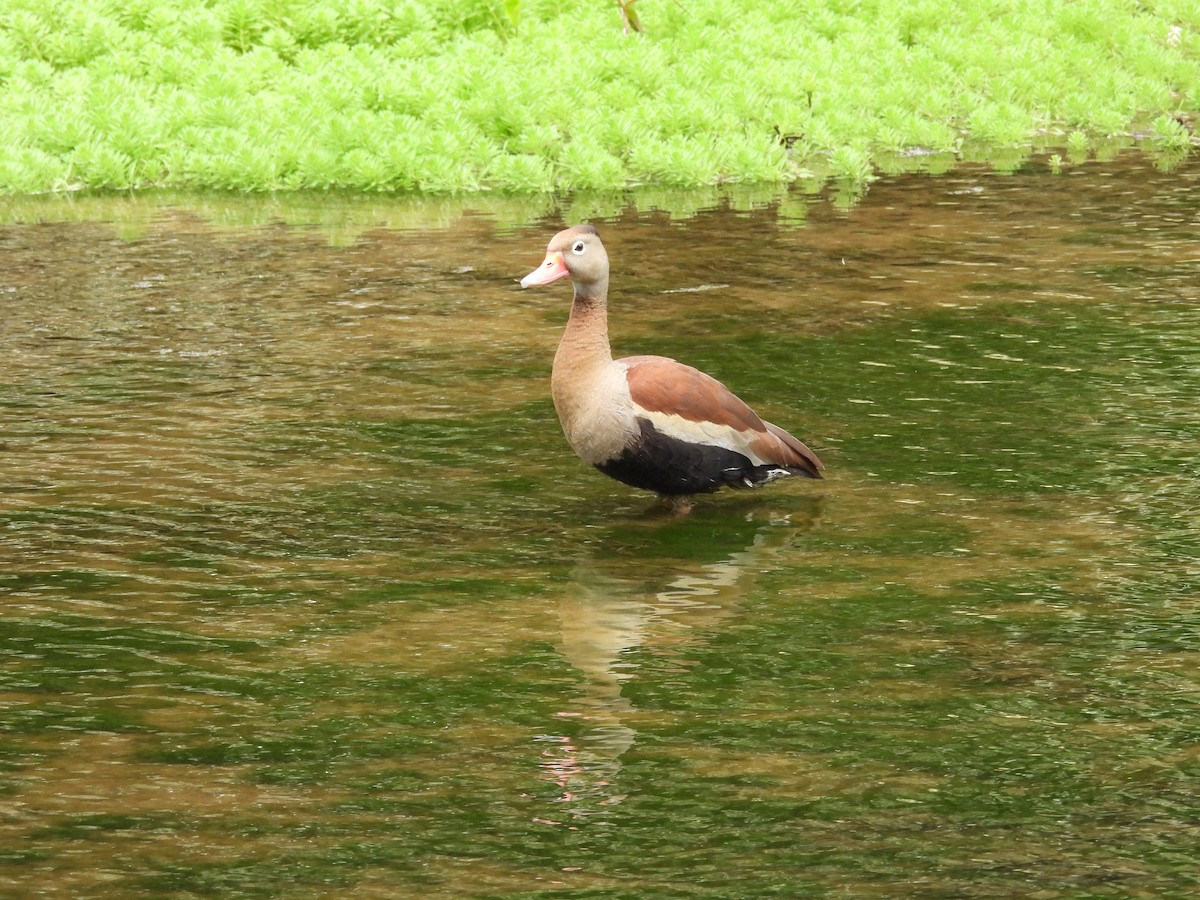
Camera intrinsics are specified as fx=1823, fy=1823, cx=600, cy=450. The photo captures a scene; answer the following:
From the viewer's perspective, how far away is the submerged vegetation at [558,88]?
1727 centimetres

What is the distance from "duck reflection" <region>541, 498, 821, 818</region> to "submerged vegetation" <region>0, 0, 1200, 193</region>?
28.5ft

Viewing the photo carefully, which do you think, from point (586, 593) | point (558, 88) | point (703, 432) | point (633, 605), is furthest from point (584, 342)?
point (558, 88)

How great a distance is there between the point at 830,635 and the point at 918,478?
81.9 inches

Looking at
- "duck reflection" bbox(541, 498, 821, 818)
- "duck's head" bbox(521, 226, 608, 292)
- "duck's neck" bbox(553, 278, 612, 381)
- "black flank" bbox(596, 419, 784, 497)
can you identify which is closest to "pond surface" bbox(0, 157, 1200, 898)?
"duck reflection" bbox(541, 498, 821, 818)

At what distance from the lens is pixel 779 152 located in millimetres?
17656

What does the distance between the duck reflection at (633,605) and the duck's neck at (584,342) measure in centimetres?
76

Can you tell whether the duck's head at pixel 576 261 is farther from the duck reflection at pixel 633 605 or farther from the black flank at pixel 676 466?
the duck reflection at pixel 633 605

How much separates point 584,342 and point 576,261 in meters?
0.46

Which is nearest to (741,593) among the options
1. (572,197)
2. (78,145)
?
(572,197)

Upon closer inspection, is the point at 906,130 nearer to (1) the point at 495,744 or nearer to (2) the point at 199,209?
(2) the point at 199,209

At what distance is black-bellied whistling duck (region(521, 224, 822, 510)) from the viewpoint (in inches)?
335

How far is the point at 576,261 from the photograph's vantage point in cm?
898

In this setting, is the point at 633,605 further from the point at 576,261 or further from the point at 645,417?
the point at 576,261

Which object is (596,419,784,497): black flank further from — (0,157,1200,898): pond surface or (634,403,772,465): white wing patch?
(0,157,1200,898): pond surface
